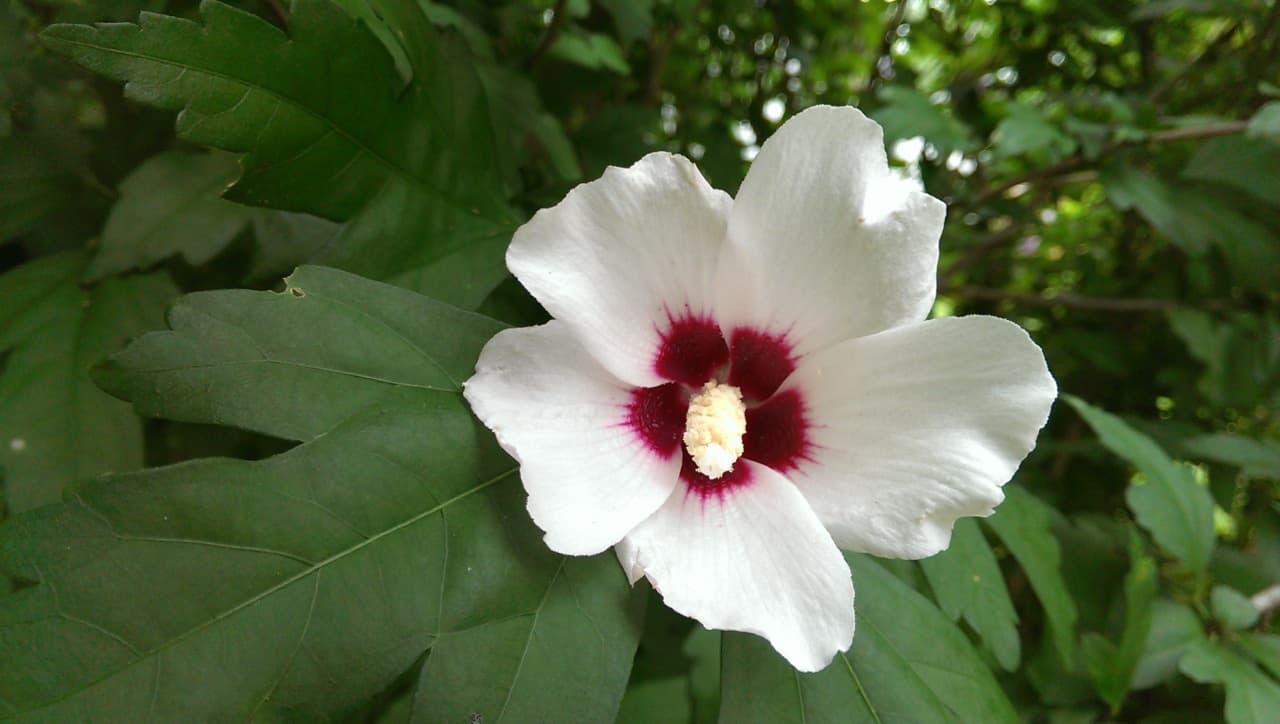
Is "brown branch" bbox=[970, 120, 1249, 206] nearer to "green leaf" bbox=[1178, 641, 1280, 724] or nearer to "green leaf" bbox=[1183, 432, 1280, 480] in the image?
"green leaf" bbox=[1183, 432, 1280, 480]

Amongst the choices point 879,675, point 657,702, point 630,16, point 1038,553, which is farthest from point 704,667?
point 630,16

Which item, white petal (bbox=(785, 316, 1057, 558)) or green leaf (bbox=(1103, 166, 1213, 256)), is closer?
white petal (bbox=(785, 316, 1057, 558))

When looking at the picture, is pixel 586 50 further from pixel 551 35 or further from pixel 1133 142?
pixel 1133 142

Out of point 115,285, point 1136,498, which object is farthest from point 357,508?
point 1136,498

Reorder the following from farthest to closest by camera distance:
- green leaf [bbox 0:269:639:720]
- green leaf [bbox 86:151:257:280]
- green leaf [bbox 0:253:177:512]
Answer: green leaf [bbox 86:151:257:280] → green leaf [bbox 0:253:177:512] → green leaf [bbox 0:269:639:720]

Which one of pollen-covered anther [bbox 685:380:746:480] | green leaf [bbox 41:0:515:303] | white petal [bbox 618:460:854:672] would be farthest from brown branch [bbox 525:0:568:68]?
white petal [bbox 618:460:854:672]

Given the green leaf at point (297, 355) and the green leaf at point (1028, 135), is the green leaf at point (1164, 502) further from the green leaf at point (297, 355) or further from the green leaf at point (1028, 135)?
the green leaf at point (297, 355)
